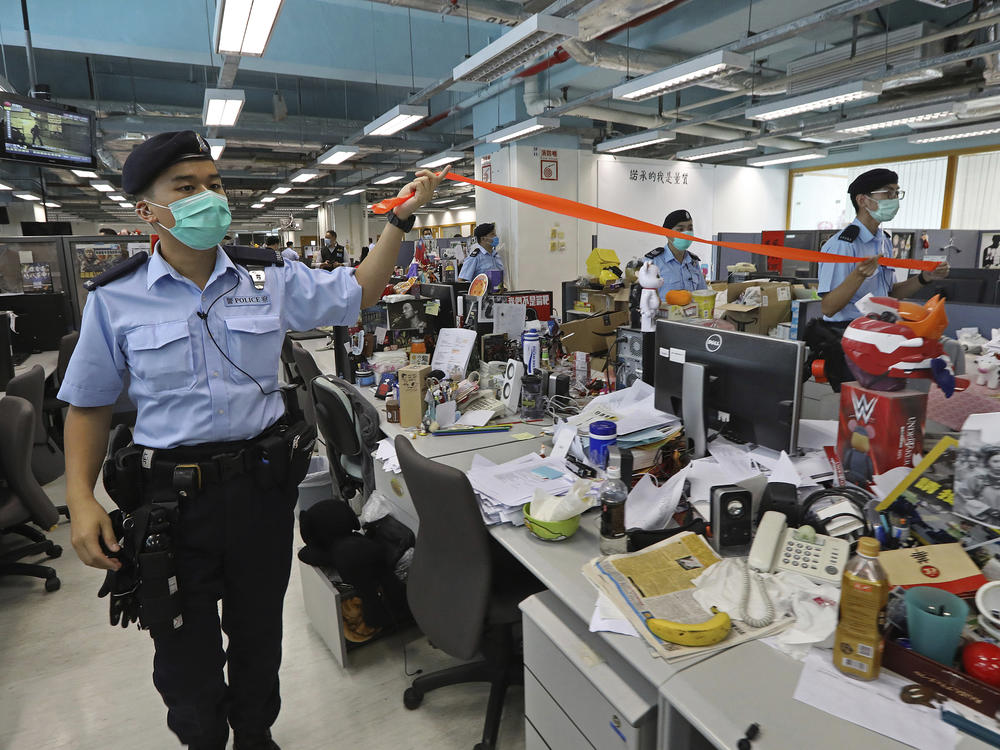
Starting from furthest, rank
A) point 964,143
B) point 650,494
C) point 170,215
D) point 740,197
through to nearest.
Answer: point 740,197 < point 964,143 < point 650,494 < point 170,215

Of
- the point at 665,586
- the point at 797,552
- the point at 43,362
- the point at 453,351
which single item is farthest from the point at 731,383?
the point at 43,362

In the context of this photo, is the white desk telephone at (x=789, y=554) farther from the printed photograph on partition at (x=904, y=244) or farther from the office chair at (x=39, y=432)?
the printed photograph on partition at (x=904, y=244)

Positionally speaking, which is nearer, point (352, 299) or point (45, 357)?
point (352, 299)

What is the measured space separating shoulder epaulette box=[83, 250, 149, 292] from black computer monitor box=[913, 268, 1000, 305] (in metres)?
4.24

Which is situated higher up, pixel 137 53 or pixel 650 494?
pixel 137 53

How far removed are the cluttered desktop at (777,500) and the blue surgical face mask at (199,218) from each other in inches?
39.6

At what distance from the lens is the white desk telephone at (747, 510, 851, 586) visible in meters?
1.25

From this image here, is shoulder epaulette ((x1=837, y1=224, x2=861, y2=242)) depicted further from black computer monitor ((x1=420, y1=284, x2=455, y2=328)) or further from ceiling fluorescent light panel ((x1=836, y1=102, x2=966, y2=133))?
ceiling fluorescent light panel ((x1=836, y1=102, x2=966, y2=133))

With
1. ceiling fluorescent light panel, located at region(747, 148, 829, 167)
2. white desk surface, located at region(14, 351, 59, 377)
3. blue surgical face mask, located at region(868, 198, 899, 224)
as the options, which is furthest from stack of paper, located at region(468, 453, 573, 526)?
ceiling fluorescent light panel, located at region(747, 148, 829, 167)

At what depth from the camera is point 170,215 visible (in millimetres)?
1416

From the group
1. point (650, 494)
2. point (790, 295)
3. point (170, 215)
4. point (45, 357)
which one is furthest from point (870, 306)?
point (45, 357)

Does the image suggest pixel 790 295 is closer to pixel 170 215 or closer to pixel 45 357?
pixel 170 215

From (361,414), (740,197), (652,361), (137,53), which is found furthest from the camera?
(740,197)

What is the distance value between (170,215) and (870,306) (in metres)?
1.91
